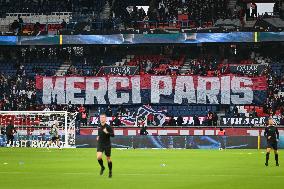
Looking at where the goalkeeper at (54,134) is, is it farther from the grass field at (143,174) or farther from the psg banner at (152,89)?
the grass field at (143,174)

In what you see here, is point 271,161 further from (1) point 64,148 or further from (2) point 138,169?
(1) point 64,148

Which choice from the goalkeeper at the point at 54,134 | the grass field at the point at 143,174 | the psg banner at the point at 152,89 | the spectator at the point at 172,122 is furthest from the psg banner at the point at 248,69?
the grass field at the point at 143,174

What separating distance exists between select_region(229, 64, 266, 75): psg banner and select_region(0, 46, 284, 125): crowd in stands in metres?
0.38

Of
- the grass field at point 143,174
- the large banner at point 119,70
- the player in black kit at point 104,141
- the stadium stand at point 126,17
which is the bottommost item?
the grass field at point 143,174

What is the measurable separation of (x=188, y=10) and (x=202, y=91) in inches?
298

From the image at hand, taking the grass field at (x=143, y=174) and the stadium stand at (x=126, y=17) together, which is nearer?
the grass field at (x=143, y=174)

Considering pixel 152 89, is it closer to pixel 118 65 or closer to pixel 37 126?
pixel 118 65

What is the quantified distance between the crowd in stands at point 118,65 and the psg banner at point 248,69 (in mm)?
384

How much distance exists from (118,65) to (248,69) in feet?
39.6

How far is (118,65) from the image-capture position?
237 feet

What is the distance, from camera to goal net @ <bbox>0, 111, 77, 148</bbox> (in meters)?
60.5

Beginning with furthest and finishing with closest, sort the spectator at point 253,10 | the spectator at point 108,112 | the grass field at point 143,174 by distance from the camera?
the spectator at point 253,10 < the spectator at point 108,112 < the grass field at point 143,174

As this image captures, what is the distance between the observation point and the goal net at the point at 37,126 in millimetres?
60500

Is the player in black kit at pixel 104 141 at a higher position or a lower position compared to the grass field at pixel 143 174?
higher
